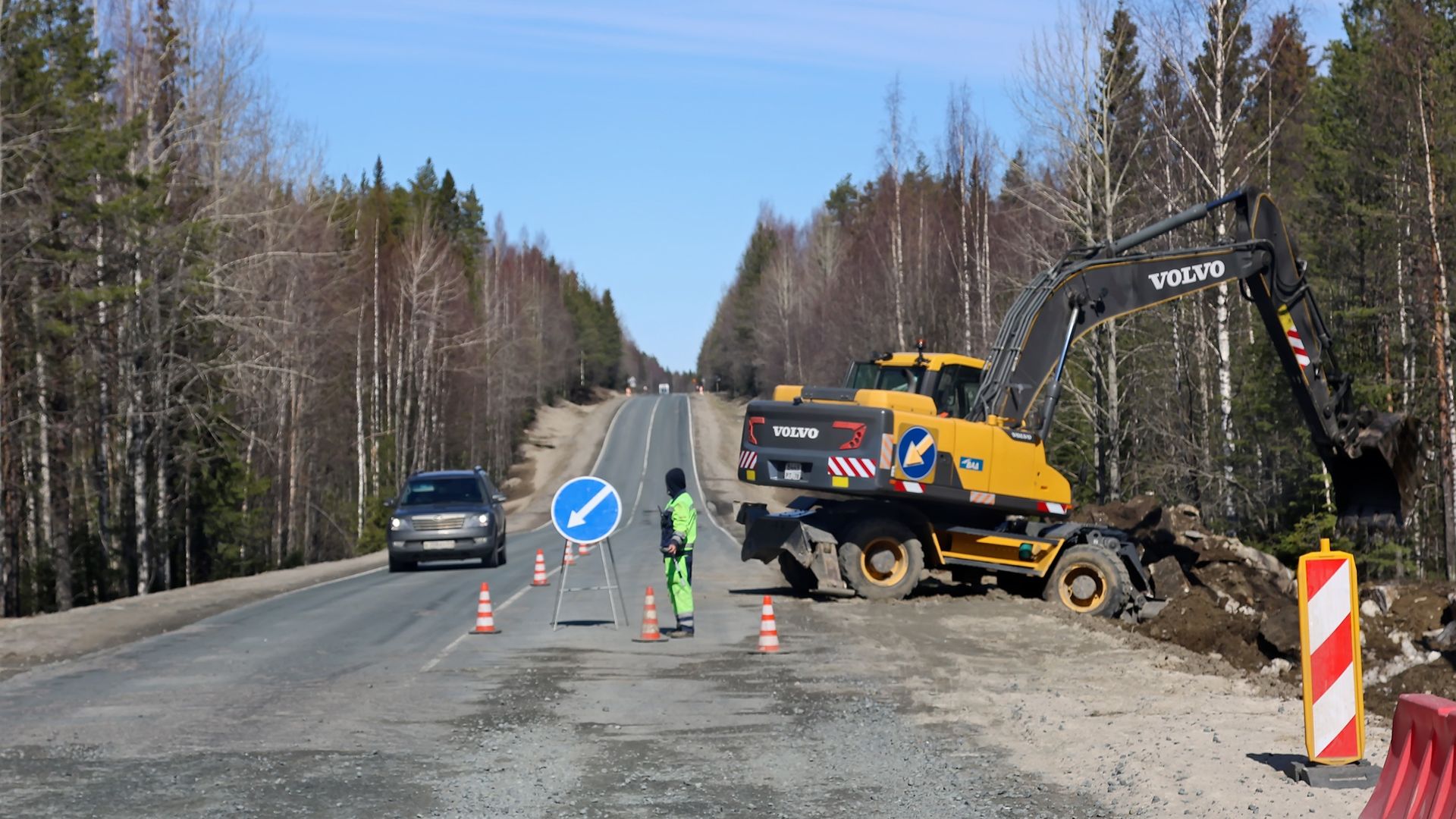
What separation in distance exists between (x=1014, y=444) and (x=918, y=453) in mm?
1577

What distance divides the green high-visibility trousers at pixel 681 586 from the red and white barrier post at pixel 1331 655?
947 cm

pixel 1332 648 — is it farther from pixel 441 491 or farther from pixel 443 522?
pixel 441 491

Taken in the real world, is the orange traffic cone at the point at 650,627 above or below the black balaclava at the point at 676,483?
below

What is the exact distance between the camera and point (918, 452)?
66.2 feet

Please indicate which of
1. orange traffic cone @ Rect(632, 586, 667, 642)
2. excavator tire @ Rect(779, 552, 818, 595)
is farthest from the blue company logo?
orange traffic cone @ Rect(632, 586, 667, 642)

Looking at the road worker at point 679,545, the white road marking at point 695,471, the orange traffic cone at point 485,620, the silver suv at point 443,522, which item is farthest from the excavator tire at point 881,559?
the white road marking at point 695,471

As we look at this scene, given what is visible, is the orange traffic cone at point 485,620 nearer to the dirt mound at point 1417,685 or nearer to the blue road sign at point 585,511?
the blue road sign at point 585,511

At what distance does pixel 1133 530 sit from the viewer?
2759 centimetres

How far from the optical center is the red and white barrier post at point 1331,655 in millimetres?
8406

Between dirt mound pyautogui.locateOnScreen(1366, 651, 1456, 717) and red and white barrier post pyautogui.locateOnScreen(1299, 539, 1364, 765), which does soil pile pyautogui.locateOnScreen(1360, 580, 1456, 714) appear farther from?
red and white barrier post pyautogui.locateOnScreen(1299, 539, 1364, 765)

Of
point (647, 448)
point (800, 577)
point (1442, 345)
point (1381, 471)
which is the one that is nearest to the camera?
point (1381, 471)

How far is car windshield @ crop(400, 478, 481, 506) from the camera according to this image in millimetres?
31625

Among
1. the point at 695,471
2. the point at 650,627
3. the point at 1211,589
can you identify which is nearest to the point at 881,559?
the point at 1211,589

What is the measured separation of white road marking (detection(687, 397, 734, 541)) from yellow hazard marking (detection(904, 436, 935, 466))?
1113 inches
